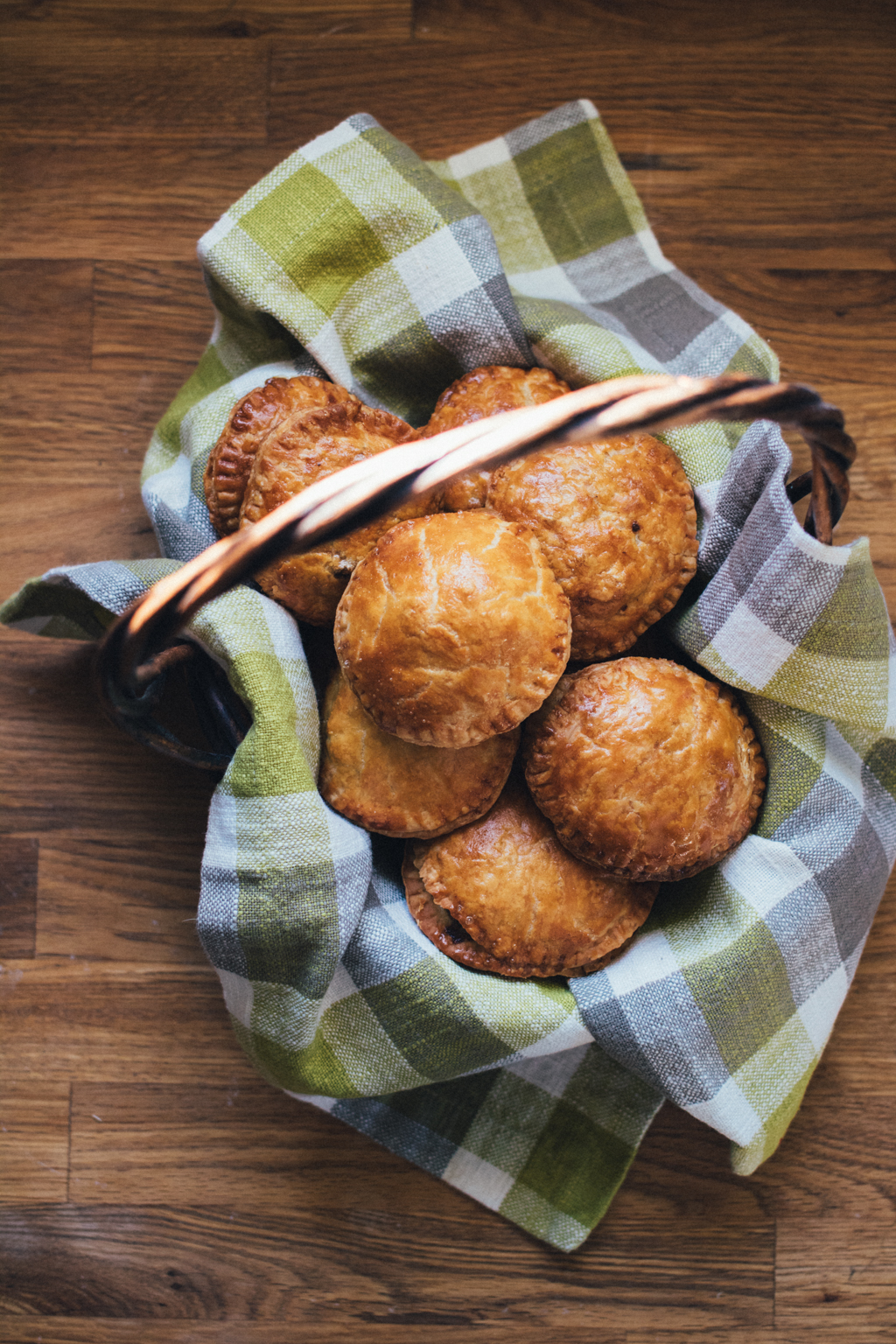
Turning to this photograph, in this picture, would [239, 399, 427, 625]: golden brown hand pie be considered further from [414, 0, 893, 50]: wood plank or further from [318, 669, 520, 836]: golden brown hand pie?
[414, 0, 893, 50]: wood plank

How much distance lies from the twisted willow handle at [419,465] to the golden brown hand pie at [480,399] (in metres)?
0.50

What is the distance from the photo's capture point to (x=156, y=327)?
5.42ft

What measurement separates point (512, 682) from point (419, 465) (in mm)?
414

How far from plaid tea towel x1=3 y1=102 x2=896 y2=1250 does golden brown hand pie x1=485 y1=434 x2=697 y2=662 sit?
0.27 feet

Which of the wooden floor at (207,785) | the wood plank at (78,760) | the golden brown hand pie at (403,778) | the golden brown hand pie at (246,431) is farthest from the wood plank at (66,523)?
the golden brown hand pie at (403,778)

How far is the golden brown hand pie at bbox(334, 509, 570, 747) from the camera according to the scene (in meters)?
1.21

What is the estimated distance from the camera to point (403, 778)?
53.4 inches

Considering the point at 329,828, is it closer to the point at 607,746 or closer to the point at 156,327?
the point at 607,746

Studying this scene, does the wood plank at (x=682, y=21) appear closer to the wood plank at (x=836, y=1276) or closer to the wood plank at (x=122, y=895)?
the wood plank at (x=122, y=895)

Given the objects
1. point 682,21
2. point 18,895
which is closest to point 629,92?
point 682,21

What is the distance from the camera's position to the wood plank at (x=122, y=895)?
1645 millimetres

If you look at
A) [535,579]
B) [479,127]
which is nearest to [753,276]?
[479,127]

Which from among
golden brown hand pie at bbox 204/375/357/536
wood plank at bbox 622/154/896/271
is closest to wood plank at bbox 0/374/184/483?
golden brown hand pie at bbox 204/375/357/536

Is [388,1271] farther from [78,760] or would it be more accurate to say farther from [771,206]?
[771,206]
